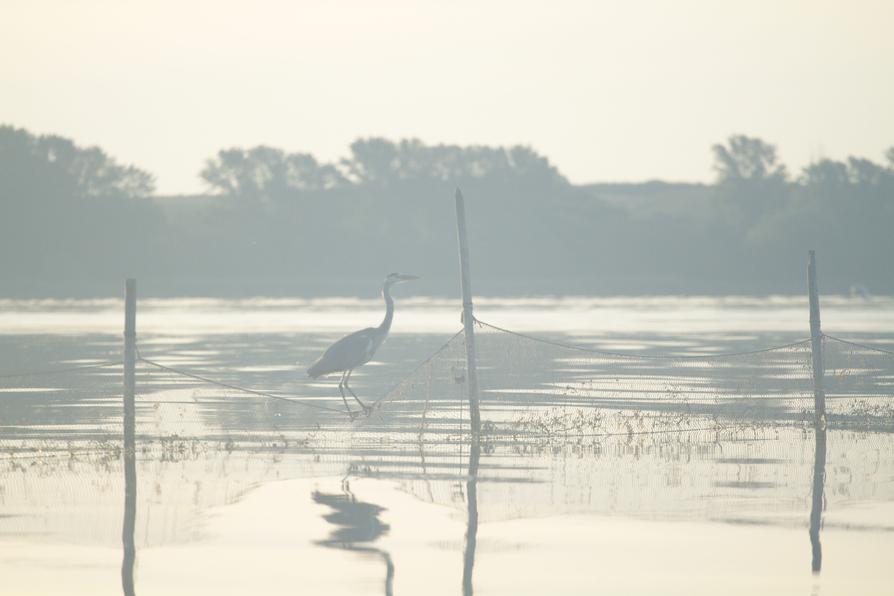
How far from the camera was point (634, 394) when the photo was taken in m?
27.8

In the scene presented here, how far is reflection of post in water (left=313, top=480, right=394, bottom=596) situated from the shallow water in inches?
1.6

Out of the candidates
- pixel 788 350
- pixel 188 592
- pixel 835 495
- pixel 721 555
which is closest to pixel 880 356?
pixel 788 350

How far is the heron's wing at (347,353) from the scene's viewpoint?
22.1m

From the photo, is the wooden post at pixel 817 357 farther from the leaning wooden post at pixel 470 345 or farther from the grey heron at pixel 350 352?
the grey heron at pixel 350 352

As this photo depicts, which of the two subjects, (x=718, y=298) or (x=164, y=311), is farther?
(x=718, y=298)

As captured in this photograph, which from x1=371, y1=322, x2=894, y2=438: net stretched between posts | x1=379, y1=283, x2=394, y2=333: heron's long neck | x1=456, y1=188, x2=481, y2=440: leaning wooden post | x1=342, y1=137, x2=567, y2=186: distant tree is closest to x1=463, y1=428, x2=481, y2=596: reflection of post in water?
x1=456, y1=188, x2=481, y2=440: leaning wooden post

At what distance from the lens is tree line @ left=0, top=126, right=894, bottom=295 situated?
406ft

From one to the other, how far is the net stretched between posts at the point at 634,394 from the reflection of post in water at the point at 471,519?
5.14ft

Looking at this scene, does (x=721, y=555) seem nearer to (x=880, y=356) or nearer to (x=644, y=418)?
(x=644, y=418)

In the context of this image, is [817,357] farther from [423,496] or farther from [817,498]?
[423,496]

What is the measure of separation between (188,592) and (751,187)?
13928cm

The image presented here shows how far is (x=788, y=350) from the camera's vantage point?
40.1 meters

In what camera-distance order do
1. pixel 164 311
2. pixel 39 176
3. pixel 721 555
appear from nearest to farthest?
pixel 721 555
pixel 164 311
pixel 39 176

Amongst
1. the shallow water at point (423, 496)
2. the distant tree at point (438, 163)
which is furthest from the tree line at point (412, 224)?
the shallow water at point (423, 496)
